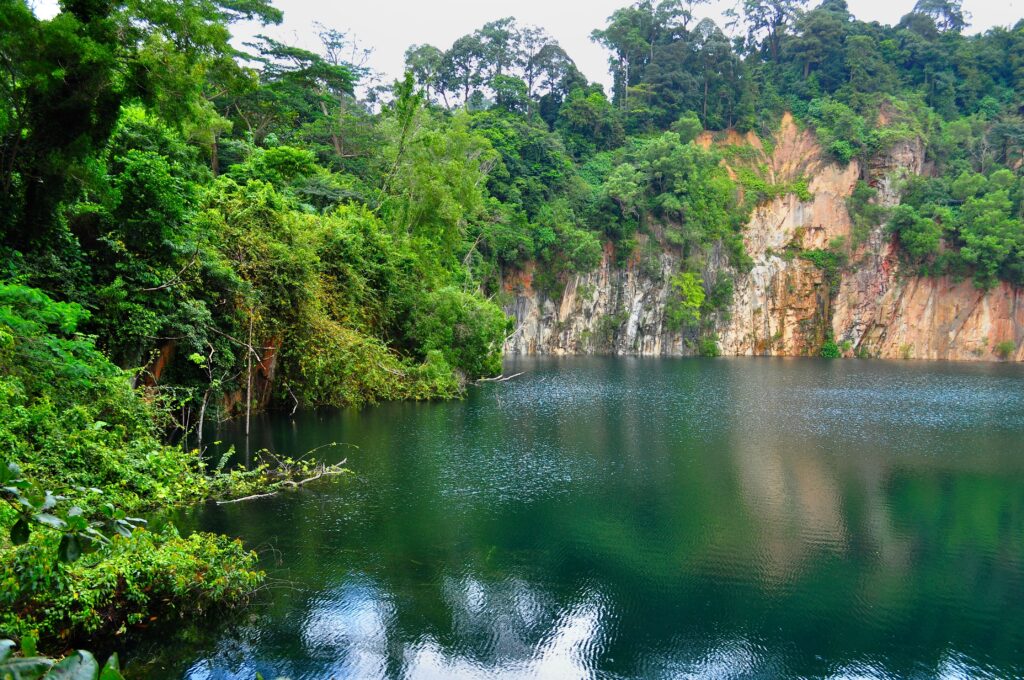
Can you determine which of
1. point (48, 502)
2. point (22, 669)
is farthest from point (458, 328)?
point (22, 669)

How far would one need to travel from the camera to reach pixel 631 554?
31.1 feet

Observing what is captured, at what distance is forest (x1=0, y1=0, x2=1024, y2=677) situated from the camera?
7.83 metres

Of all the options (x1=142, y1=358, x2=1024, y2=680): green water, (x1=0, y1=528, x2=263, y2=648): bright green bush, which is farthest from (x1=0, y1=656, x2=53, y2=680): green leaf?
(x1=142, y1=358, x2=1024, y2=680): green water

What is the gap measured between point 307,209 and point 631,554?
642 inches

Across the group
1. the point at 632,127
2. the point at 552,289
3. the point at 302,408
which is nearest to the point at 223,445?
the point at 302,408

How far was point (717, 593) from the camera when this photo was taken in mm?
8258

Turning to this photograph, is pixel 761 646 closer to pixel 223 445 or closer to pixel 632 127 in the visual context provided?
pixel 223 445

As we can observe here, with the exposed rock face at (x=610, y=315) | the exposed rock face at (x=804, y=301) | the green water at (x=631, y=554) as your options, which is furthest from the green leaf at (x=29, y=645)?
the exposed rock face at (x=610, y=315)

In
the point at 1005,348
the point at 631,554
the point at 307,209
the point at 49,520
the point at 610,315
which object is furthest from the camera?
the point at 610,315

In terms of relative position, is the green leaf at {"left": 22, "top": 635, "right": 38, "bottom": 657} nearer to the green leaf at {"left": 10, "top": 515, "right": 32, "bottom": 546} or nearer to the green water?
the green leaf at {"left": 10, "top": 515, "right": 32, "bottom": 546}

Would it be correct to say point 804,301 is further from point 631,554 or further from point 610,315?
point 631,554

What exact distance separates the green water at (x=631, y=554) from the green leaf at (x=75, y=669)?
559cm

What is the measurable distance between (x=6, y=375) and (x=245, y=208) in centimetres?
986

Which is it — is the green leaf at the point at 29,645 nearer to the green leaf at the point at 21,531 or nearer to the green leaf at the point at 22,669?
the green leaf at the point at 22,669
